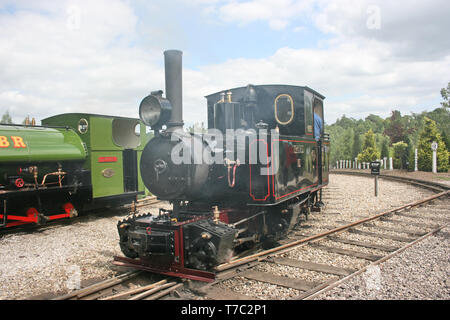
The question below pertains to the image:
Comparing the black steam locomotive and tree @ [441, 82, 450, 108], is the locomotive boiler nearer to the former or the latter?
the black steam locomotive

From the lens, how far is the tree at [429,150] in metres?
20.1

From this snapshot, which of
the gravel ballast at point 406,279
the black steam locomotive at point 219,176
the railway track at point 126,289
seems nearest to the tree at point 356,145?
the black steam locomotive at point 219,176

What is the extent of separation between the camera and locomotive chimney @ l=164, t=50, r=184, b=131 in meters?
4.74

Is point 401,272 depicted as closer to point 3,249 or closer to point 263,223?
point 263,223

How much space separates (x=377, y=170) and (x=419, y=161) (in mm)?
10795

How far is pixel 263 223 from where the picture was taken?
559 centimetres

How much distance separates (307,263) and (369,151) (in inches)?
901

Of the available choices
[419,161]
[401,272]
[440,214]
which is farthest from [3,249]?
[419,161]

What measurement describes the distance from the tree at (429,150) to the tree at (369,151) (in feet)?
15.2

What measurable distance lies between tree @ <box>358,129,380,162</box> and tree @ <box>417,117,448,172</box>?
15.2ft

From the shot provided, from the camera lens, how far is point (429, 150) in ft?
66.7

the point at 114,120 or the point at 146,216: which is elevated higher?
the point at 114,120

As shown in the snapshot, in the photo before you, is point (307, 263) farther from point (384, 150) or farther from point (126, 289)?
point (384, 150)

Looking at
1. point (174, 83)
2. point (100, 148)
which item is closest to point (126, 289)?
point (174, 83)
